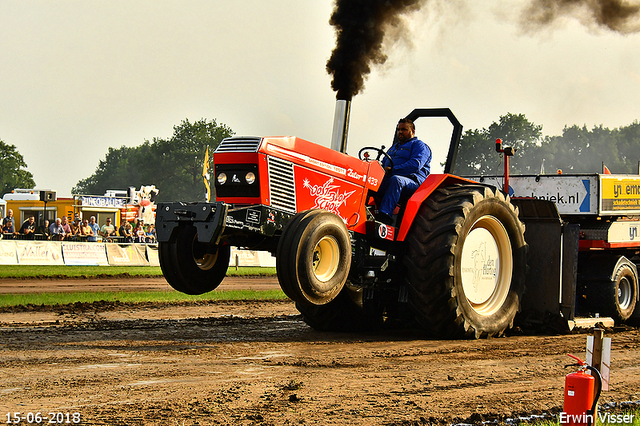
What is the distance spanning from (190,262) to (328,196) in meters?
1.62

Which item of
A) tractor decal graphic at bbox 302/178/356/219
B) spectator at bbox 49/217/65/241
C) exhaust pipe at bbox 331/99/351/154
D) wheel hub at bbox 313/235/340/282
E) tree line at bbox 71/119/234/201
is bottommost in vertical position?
wheel hub at bbox 313/235/340/282

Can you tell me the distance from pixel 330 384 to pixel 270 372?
0.64 meters

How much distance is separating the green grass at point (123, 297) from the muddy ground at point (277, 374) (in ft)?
12.3

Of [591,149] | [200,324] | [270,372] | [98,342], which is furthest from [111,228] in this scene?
[591,149]

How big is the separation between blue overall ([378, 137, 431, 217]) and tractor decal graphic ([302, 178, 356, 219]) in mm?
588

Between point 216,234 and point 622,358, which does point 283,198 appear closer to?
point 216,234

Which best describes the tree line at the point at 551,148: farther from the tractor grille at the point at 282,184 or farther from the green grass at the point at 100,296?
the tractor grille at the point at 282,184

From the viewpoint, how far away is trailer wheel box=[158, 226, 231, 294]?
284 inches

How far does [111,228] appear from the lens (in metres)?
31.0

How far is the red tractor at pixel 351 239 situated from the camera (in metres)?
6.85

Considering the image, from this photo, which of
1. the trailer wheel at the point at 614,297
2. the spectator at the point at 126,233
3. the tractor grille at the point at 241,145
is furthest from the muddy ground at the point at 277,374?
the spectator at the point at 126,233

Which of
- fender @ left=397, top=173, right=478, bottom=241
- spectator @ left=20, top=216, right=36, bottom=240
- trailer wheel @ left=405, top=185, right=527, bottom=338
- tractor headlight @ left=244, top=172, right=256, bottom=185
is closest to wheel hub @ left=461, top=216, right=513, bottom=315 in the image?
trailer wheel @ left=405, top=185, right=527, bottom=338

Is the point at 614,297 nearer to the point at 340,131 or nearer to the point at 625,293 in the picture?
the point at 625,293

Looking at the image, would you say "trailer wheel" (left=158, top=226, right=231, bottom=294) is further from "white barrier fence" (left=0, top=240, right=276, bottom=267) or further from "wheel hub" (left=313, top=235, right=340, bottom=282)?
"white barrier fence" (left=0, top=240, right=276, bottom=267)
